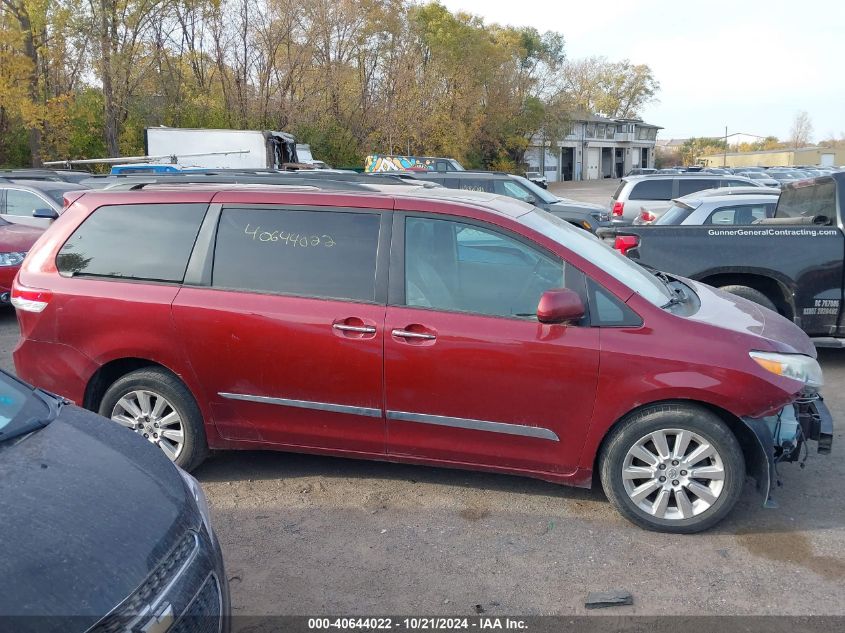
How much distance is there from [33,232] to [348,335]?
776 centimetres

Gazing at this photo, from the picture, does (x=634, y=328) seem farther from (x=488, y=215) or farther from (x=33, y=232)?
(x=33, y=232)

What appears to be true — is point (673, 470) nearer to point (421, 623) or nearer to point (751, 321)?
point (751, 321)

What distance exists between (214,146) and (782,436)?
72.6 ft

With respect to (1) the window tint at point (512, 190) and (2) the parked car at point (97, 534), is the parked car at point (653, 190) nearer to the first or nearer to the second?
(1) the window tint at point (512, 190)

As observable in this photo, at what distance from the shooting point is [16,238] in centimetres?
991

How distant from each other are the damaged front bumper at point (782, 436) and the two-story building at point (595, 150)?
61.8 metres

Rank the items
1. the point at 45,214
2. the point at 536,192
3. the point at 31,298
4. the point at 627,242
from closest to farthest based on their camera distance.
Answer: the point at 31,298 → the point at 627,242 → the point at 45,214 → the point at 536,192

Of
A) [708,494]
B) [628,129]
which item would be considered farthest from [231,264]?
[628,129]

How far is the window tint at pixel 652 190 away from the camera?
1888 centimetres

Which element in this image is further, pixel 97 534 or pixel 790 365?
pixel 790 365

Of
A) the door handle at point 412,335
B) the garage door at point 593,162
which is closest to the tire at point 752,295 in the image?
the door handle at point 412,335

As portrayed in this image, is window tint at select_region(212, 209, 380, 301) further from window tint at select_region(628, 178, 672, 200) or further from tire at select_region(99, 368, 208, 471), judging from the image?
window tint at select_region(628, 178, 672, 200)

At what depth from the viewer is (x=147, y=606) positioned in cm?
220

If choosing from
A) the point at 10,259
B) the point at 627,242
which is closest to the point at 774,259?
the point at 627,242
